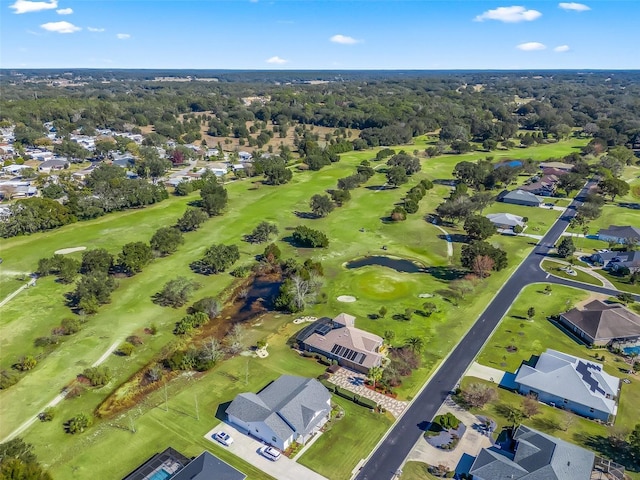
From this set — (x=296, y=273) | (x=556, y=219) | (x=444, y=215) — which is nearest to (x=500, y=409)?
(x=296, y=273)

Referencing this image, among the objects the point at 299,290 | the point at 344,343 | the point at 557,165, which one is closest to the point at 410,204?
the point at 299,290

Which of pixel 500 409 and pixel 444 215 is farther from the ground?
pixel 444 215

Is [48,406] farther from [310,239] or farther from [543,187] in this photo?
[543,187]

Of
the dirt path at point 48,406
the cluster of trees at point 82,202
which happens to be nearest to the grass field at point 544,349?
the dirt path at point 48,406

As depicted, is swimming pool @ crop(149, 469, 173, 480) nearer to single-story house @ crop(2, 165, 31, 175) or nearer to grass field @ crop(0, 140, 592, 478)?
grass field @ crop(0, 140, 592, 478)

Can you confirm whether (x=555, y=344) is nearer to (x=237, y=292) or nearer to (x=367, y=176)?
(x=237, y=292)
